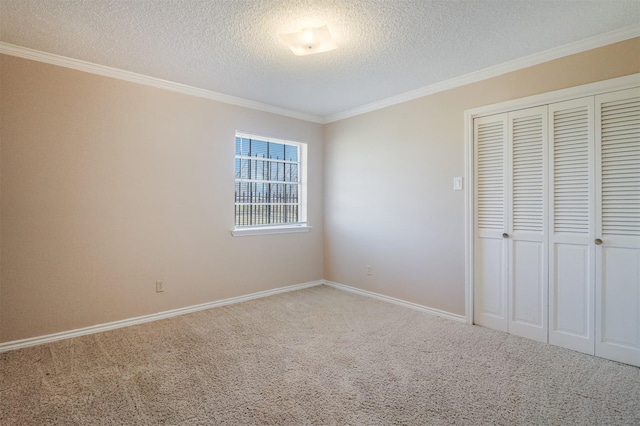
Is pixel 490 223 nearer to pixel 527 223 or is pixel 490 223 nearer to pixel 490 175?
pixel 527 223

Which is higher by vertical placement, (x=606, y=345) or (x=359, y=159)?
(x=359, y=159)

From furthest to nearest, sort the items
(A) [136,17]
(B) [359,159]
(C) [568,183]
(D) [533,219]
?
(B) [359,159] < (D) [533,219] < (C) [568,183] < (A) [136,17]

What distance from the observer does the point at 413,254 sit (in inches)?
151

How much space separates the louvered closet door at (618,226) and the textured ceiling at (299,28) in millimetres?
659

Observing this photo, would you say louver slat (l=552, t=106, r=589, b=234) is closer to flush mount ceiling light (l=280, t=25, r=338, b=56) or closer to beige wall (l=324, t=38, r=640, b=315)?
beige wall (l=324, t=38, r=640, b=315)

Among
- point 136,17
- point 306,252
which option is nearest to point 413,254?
point 306,252

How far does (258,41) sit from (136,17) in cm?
85

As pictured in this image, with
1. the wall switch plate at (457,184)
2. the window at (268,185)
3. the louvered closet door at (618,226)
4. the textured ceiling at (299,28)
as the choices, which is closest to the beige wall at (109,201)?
the window at (268,185)

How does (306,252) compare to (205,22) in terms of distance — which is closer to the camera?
(205,22)

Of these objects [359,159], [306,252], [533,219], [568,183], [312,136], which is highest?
[312,136]

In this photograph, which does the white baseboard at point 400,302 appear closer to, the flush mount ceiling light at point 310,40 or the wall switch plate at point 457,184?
the wall switch plate at point 457,184

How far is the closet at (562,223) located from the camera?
2.48m

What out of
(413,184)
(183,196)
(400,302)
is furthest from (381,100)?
(183,196)

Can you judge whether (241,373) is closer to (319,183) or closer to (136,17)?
(136,17)
